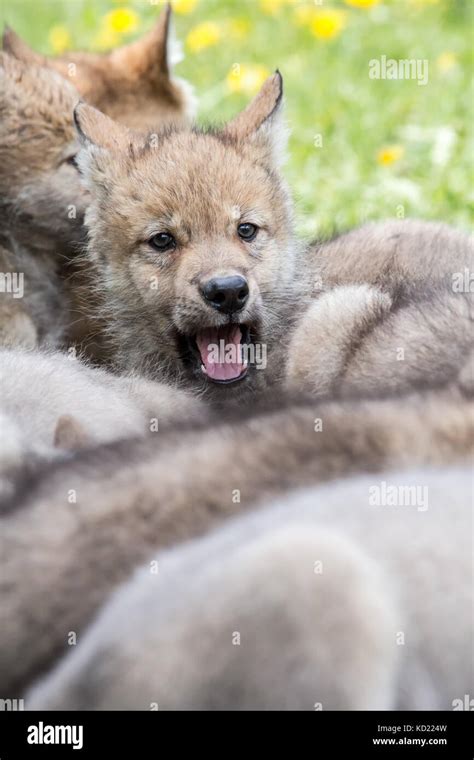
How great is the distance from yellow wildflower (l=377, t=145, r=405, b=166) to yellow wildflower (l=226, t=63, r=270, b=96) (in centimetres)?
93

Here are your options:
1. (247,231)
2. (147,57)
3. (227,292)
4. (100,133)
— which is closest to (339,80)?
(147,57)

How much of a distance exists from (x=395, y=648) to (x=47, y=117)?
143 inches

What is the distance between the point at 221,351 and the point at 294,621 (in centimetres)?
221

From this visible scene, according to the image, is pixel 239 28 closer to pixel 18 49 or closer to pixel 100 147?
pixel 18 49

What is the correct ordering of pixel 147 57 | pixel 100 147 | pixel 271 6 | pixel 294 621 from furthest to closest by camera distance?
pixel 271 6
pixel 147 57
pixel 100 147
pixel 294 621

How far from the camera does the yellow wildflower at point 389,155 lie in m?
7.05

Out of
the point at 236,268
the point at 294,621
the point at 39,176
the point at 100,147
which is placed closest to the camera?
the point at 294,621

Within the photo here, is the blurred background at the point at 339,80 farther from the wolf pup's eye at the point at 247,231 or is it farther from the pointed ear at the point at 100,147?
the pointed ear at the point at 100,147

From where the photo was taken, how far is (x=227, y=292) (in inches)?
174

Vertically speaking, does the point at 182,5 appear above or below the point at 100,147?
above

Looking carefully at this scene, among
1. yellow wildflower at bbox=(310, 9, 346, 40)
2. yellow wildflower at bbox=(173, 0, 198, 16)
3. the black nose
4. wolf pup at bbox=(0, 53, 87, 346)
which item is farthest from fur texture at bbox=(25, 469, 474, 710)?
yellow wildflower at bbox=(173, 0, 198, 16)

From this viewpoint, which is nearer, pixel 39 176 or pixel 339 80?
pixel 39 176

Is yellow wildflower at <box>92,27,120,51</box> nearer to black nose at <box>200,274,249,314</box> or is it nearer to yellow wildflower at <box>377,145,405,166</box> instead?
yellow wildflower at <box>377,145,405,166</box>
